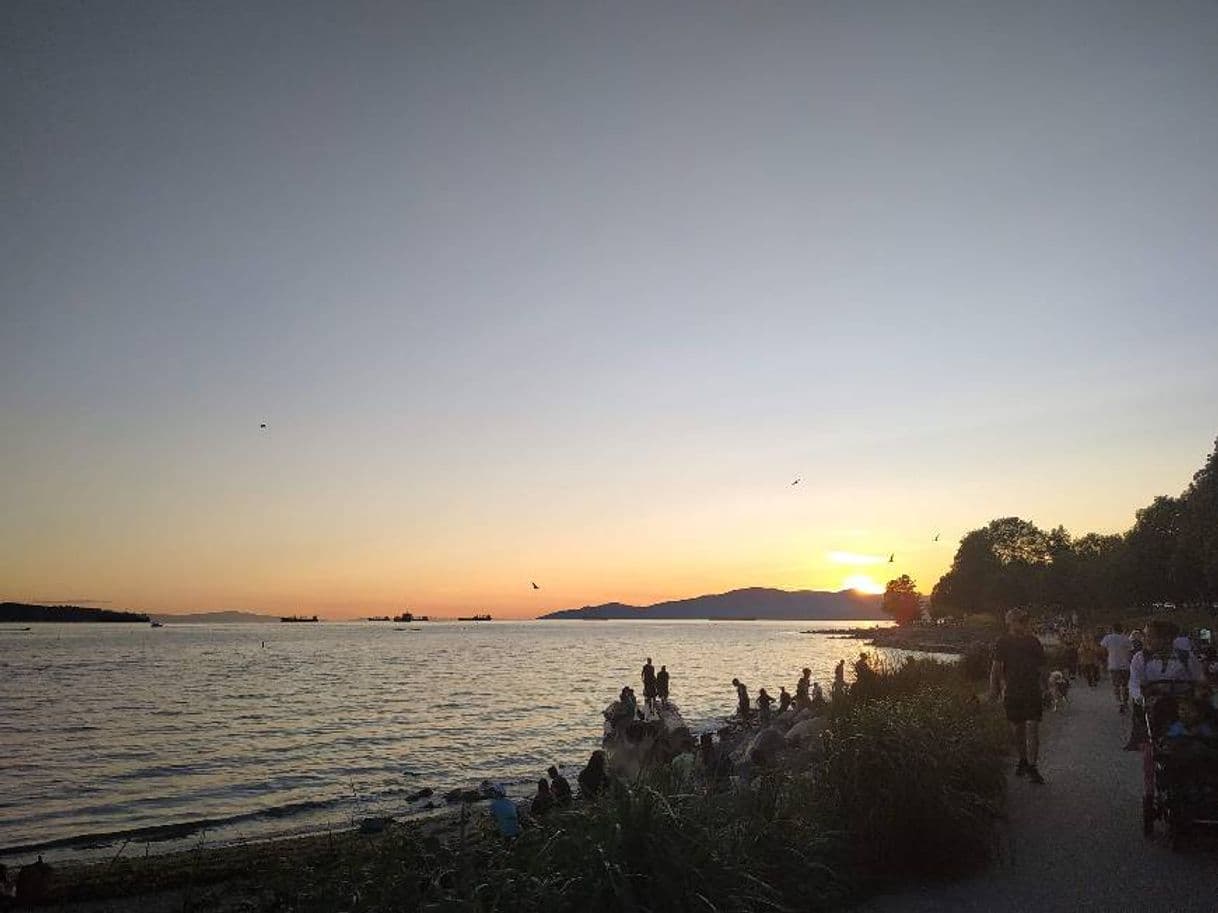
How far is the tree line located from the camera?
54062 millimetres

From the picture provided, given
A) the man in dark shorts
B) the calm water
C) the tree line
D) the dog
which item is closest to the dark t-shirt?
the man in dark shorts

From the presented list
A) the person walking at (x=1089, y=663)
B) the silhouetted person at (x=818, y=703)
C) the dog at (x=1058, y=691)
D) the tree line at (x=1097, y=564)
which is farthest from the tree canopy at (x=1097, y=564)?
the silhouetted person at (x=818, y=703)

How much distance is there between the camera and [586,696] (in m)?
50.3

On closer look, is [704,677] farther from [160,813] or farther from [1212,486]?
[160,813]

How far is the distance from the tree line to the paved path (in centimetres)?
4714

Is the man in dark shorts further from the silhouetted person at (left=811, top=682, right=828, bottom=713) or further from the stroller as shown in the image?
the stroller

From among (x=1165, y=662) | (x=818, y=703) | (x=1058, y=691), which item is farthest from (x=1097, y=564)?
(x=1165, y=662)

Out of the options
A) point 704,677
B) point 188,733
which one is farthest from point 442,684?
point 188,733

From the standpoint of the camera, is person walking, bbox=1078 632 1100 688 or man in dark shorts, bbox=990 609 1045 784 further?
person walking, bbox=1078 632 1100 688

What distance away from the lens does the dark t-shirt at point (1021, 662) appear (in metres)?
11.2

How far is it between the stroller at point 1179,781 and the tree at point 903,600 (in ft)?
629

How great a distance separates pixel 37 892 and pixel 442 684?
47.5 meters

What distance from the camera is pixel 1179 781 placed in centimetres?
753

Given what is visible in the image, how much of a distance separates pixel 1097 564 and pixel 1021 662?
9479cm
